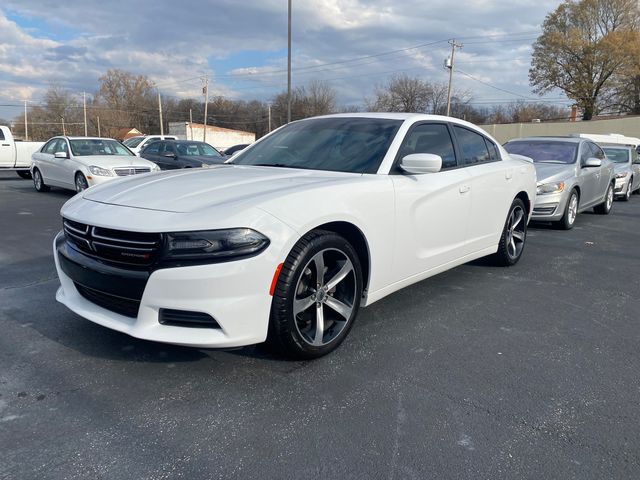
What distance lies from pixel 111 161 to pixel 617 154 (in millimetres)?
13643

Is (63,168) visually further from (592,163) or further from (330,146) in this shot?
(592,163)

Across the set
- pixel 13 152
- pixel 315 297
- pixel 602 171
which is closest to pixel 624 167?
pixel 602 171

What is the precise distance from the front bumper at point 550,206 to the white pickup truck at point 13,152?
633 inches

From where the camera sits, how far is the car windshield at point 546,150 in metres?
8.97

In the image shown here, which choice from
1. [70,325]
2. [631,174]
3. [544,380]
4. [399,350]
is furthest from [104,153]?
[631,174]

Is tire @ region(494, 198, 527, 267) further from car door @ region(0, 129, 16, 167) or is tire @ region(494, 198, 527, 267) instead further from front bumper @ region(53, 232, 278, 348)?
car door @ region(0, 129, 16, 167)

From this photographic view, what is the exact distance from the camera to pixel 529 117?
7125cm

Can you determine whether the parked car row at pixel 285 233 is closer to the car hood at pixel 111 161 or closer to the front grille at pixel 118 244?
the front grille at pixel 118 244

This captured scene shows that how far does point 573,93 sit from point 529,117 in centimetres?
2559

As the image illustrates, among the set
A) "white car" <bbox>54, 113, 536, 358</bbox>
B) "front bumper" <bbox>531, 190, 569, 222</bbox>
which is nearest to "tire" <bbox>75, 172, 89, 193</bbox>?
"white car" <bbox>54, 113, 536, 358</bbox>

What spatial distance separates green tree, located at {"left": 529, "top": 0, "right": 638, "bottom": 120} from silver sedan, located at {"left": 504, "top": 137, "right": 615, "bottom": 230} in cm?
4129

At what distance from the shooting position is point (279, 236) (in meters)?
2.73

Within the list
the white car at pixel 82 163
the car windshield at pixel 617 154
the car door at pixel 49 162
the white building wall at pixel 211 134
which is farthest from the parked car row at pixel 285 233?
the white building wall at pixel 211 134

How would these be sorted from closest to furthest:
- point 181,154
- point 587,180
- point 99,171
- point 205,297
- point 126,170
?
point 205,297 → point 587,180 → point 99,171 → point 126,170 → point 181,154
